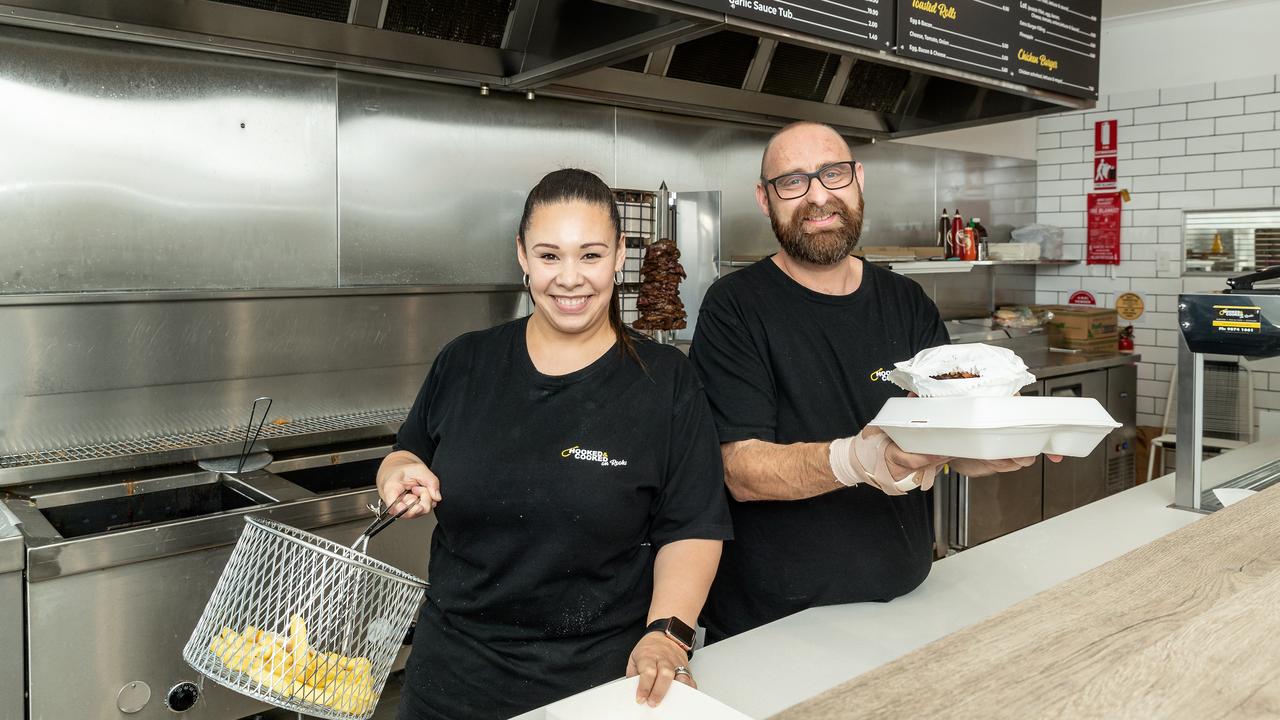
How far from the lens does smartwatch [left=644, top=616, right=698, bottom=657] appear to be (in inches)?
52.8

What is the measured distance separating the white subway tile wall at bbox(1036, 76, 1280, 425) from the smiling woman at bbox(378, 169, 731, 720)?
15.5 feet

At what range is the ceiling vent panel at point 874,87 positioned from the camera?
13.8ft

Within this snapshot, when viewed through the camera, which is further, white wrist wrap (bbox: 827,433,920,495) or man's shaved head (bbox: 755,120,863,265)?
man's shaved head (bbox: 755,120,863,265)

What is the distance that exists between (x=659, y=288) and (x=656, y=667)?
2213 millimetres

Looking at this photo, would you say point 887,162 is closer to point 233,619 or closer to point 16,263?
point 16,263

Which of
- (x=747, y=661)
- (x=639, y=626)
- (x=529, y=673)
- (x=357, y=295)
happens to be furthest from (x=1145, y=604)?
(x=357, y=295)

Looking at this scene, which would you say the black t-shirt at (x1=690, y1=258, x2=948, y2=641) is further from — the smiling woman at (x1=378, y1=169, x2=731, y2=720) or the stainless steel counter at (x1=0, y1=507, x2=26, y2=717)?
the stainless steel counter at (x1=0, y1=507, x2=26, y2=717)

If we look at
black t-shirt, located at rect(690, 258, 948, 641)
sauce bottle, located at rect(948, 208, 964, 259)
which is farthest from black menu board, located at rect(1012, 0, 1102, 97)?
black t-shirt, located at rect(690, 258, 948, 641)

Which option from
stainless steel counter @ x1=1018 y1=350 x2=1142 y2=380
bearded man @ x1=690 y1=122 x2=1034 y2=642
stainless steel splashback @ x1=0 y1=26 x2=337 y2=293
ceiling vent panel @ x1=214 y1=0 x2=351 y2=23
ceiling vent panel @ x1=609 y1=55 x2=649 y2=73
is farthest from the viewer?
stainless steel counter @ x1=1018 y1=350 x2=1142 y2=380

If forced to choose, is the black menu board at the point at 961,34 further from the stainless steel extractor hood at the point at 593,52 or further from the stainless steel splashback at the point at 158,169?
the stainless steel splashback at the point at 158,169

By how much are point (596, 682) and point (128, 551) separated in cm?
126

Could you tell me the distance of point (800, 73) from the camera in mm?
4039

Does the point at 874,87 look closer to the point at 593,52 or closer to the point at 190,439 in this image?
the point at 593,52

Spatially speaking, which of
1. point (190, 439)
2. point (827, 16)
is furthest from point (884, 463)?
point (190, 439)
